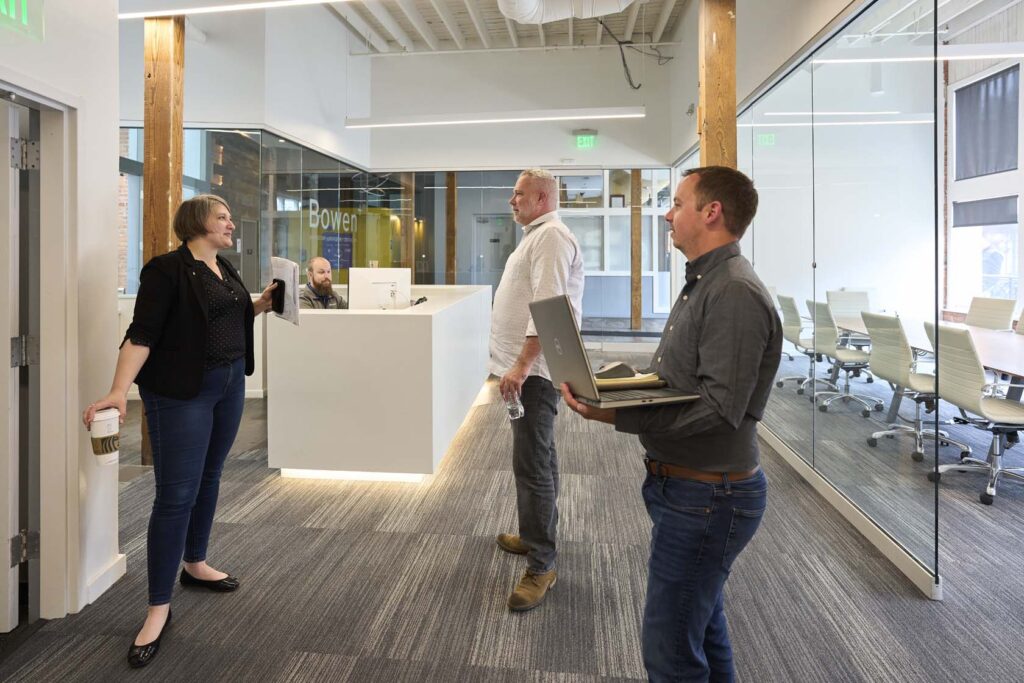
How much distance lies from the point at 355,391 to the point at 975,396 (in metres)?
3.50

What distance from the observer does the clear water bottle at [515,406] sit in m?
2.35

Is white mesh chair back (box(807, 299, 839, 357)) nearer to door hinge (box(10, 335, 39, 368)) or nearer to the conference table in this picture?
the conference table

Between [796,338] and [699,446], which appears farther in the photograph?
[796,338]

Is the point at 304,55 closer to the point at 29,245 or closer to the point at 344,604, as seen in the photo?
the point at 29,245

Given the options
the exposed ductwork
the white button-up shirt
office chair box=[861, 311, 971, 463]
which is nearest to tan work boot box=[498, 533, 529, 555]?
the white button-up shirt

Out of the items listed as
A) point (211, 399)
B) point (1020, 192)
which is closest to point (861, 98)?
point (211, 399)

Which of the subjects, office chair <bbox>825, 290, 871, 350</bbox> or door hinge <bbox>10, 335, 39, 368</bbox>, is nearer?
door hinge <bbox>10, 335, 39, 368</bbox>

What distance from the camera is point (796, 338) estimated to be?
4680 mm

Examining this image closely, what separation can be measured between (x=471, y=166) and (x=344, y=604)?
28.7ft

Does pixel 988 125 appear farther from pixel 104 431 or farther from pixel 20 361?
pixel 20 361

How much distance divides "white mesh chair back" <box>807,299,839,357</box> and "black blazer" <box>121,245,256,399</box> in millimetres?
3420

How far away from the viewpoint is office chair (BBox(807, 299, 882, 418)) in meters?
3.47

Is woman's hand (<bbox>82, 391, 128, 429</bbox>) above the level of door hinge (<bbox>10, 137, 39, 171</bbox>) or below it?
below

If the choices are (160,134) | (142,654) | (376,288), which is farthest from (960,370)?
(160,134)
